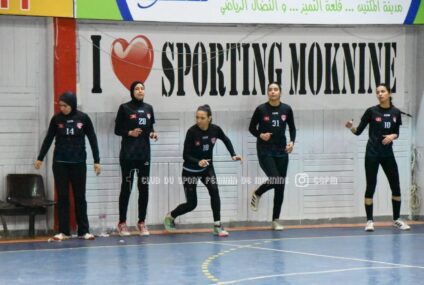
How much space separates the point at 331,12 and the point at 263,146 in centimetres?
243

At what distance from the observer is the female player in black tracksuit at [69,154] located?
36.3 ft

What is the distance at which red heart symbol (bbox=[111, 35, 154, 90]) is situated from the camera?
12.0 m

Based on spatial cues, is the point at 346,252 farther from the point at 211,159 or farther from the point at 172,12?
the point at 172,12

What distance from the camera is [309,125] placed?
1280 cm

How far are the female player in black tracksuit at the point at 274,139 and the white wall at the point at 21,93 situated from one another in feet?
10.1

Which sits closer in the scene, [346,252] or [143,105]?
[346,252]

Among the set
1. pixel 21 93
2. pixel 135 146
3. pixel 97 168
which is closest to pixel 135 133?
pixel 135 146

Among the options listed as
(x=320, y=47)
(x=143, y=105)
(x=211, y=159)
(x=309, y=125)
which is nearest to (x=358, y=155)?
(x=309, y=125)

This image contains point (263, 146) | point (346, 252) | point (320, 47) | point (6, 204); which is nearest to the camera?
point (346, 252)

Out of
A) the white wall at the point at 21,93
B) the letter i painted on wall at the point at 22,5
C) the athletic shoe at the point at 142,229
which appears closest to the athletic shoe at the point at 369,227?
the athletic shoe at the point at 142,229

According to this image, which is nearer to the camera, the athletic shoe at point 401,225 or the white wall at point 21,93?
the white wall at point 21,93

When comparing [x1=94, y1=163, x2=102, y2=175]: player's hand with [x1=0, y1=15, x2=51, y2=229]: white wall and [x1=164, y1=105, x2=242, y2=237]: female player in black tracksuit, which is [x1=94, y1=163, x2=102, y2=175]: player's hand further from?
[x1=164, y1=105, x2=242, y2=237]: female player in black tracksuit

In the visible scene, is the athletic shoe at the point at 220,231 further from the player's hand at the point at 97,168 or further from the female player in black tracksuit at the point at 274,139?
the player's hand at the point at 97,168

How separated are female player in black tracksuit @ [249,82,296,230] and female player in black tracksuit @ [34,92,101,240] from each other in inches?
94.8
